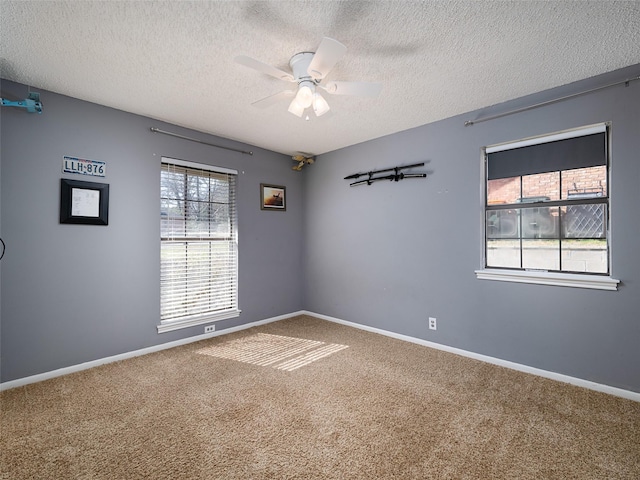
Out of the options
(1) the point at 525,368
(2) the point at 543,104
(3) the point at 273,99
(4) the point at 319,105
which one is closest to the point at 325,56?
(4) the point at 319,105

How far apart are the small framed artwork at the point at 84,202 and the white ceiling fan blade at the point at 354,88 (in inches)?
95.1

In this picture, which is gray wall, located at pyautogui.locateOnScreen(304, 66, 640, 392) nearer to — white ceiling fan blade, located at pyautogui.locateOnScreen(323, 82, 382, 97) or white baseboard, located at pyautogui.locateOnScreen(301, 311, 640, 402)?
white baseboard, located at pyautogui.locateOnScreen(301, 311, 640, 402)

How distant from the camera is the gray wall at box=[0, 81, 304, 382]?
2.54 metres

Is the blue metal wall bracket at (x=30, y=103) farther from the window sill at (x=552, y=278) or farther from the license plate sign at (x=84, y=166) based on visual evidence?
the window sill at (x=552, y=278)

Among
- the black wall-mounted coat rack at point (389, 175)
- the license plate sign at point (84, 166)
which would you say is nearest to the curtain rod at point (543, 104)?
the black wall-mounted coat rack at point (389, 175)

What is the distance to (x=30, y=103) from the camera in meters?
2.52

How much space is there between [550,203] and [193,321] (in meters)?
3.95

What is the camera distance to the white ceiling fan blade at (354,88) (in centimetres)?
216

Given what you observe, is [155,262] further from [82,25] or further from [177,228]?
[82,25]

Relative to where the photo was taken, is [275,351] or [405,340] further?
[405,340]

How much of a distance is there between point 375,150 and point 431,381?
9.19 feet

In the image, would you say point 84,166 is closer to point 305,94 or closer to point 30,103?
point 30,103

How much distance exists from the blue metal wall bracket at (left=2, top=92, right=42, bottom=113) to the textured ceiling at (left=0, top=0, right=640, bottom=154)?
12cm

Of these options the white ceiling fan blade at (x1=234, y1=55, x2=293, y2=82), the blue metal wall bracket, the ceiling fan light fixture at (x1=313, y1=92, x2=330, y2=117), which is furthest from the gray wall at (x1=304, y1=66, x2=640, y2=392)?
the blue metal wall bracket
